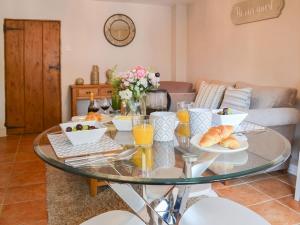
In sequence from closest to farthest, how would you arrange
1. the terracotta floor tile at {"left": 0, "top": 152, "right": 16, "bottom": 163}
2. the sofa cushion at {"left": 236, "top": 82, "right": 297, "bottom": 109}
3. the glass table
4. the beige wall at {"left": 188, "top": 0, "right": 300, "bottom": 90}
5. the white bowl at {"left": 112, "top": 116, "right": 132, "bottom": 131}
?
the glass table
the white bowl at {"left": 112, "top": 116, "right": 132, "bottom": 131}
the sofa cushion at {"left": 236, "top": 82, "right": 297, "bottom": 109}
the beige wall at {"left": 188, "top": 0, "right": 300, "bottom": 90}
the terracotta floor tile at {"left": 0, "top": 152, "right": 16, "bottom": 163}

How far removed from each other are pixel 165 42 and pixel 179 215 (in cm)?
468

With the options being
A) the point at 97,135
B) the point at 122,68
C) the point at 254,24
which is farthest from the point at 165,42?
the point at 97,135

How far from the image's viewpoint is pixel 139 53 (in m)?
5.56

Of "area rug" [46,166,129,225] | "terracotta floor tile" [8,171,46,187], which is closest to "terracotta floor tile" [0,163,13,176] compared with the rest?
"terracotta floor tile" [8,171,46,187]

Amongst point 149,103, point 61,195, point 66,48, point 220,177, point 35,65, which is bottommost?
point 61,195

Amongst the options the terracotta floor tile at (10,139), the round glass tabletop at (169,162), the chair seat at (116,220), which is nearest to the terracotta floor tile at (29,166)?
the terracotta floor tile at (10,139)

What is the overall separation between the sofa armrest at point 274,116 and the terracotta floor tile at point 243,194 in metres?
0.62

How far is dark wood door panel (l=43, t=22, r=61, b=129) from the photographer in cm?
492

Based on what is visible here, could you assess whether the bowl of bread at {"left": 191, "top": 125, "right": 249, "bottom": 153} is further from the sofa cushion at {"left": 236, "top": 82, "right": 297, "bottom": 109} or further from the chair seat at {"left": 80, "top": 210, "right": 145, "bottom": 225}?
the sofa cushion at {"left": 236, "top": 82, "right": 297, "bottom": 109}

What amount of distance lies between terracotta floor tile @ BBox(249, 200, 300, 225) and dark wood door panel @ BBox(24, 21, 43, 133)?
3.92 meters

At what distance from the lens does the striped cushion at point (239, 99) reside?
3221 millimetres

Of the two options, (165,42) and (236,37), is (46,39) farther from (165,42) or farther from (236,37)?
(236,37)

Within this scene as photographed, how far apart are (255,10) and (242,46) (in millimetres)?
503

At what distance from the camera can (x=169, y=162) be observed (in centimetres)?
119
